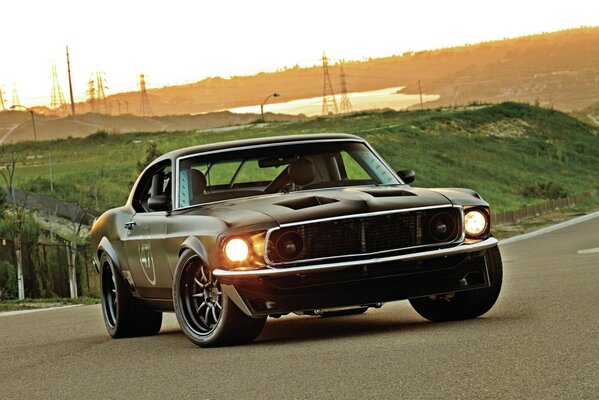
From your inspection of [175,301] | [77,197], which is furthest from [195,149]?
[77,197]

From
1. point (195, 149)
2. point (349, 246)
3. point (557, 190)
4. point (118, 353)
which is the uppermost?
point (195, 149)

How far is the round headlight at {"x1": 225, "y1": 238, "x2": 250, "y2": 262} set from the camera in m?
9.28

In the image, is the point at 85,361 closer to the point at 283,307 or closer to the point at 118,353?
the point at 118,353

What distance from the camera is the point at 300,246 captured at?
9.28m

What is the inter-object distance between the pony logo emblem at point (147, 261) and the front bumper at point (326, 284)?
1.56 m

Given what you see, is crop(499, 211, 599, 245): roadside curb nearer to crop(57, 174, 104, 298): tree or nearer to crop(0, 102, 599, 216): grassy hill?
crop(57, 174, 104, 298): tree

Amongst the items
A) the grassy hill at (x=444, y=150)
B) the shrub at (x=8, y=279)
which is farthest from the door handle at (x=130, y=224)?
the grassy hill at (x=444, y=150)

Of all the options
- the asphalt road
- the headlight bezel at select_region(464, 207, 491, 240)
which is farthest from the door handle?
the headlight bezel at select_region(464, 207, 491, 240)

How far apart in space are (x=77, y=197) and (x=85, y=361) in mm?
74407

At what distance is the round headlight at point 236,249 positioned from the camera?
9281mm

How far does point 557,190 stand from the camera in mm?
98250

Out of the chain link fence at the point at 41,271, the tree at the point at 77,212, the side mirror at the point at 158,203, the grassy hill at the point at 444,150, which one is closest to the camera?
the side mirror at the point at 158,203

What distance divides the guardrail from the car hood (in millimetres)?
51428

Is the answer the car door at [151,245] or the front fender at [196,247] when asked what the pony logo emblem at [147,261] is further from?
the front fender at [196,247]
